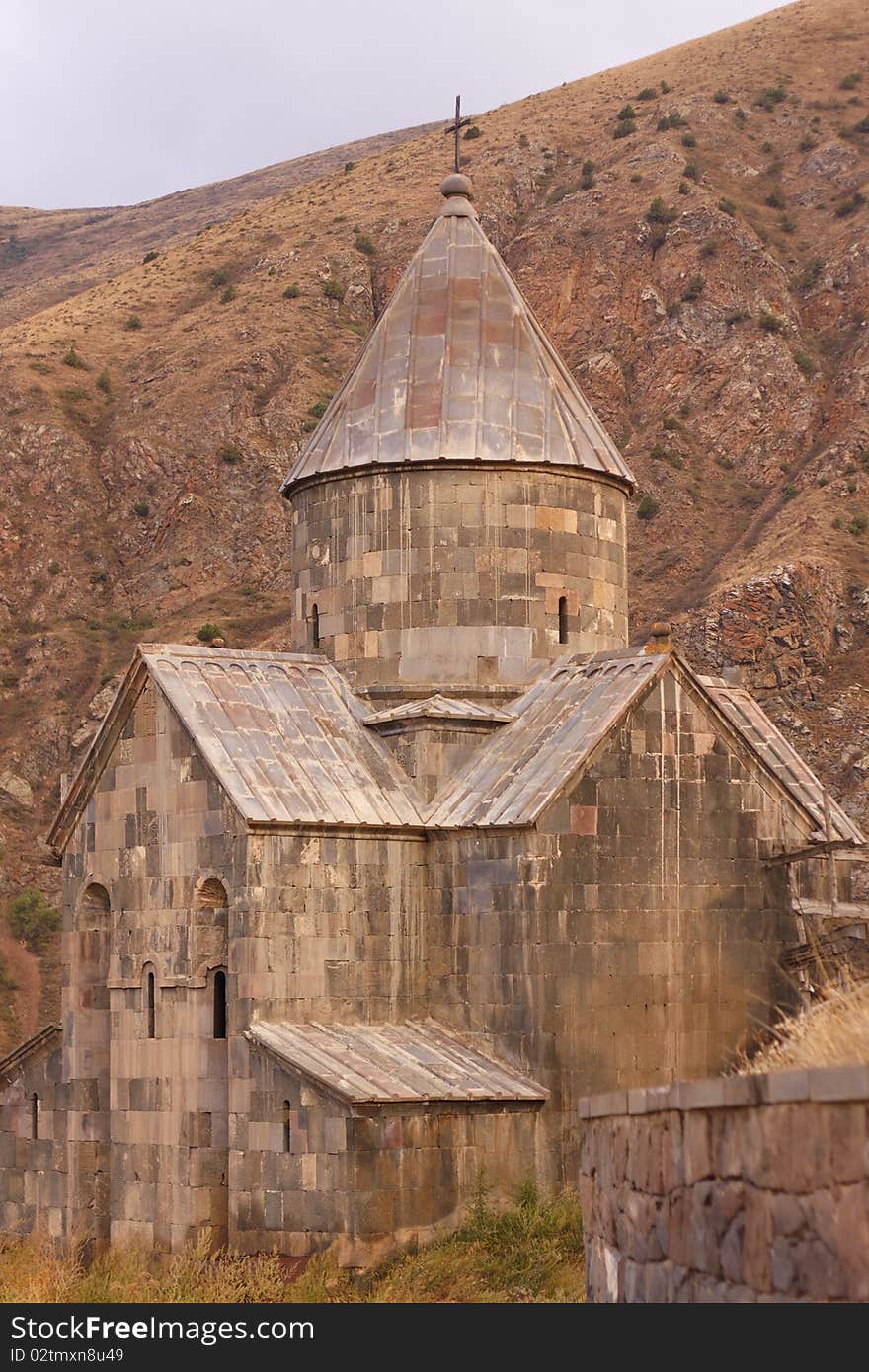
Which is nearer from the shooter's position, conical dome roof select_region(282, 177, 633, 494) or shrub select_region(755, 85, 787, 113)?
conical dome roof select_region(282, 177, 633, 494)

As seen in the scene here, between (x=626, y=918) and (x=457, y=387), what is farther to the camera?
(x=457, y=387)

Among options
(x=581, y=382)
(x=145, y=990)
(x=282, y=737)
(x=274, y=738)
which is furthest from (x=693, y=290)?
(x=145, y=990)

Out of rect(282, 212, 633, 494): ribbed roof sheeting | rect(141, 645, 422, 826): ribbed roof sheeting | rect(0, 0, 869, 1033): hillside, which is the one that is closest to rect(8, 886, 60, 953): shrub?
rect(0, 0, 869, 1033): hillside

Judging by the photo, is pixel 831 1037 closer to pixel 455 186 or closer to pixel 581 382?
pixel 455 186

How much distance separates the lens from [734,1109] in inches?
407

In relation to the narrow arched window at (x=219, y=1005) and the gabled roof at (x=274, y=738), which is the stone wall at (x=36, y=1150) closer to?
the gabled roof at (x=274, y=738)

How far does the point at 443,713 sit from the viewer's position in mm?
24484

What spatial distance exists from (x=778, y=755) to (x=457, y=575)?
4.25m

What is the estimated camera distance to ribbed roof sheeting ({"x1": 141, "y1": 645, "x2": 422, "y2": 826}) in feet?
76.0

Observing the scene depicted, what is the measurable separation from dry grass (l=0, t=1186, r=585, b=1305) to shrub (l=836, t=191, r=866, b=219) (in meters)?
54.7

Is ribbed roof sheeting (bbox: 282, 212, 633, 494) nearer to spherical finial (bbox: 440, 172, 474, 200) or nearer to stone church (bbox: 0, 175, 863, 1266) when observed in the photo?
stone church (bbox: 0, 175, 863, 1266)

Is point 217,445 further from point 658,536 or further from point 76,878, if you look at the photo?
point 76,878

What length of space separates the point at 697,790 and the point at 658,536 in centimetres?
3686
